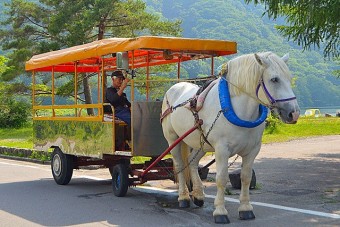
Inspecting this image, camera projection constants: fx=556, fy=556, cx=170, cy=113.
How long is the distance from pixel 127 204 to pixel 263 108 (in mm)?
2835

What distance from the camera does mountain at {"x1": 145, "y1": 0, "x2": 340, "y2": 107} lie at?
322 feet

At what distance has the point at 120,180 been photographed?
30.1ft

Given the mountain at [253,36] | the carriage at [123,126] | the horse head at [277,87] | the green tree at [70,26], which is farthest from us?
the mountain at [253,36]

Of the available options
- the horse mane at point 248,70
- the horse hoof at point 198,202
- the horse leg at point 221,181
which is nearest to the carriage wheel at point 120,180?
the horse hoof at point 198,202

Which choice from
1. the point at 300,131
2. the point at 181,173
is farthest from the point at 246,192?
the point at 300,131

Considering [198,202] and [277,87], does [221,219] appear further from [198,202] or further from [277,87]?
[277,87]

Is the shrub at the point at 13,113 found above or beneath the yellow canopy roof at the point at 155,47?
beneath

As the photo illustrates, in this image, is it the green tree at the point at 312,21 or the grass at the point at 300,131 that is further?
the grass at the point at 300,131

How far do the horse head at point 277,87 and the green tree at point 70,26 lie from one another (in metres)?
22.8

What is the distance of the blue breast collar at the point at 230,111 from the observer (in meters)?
6.88

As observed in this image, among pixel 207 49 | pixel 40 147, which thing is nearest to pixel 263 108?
pixel 207 49

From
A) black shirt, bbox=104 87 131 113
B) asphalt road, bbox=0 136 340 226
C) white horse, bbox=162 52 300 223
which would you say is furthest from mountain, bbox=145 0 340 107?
white horse, bbox=162 52 300 223

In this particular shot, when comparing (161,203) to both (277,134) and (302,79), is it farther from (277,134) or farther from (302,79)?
(302,79)

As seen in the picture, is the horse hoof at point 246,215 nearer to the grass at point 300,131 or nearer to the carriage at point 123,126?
the carriage at point 123,126
